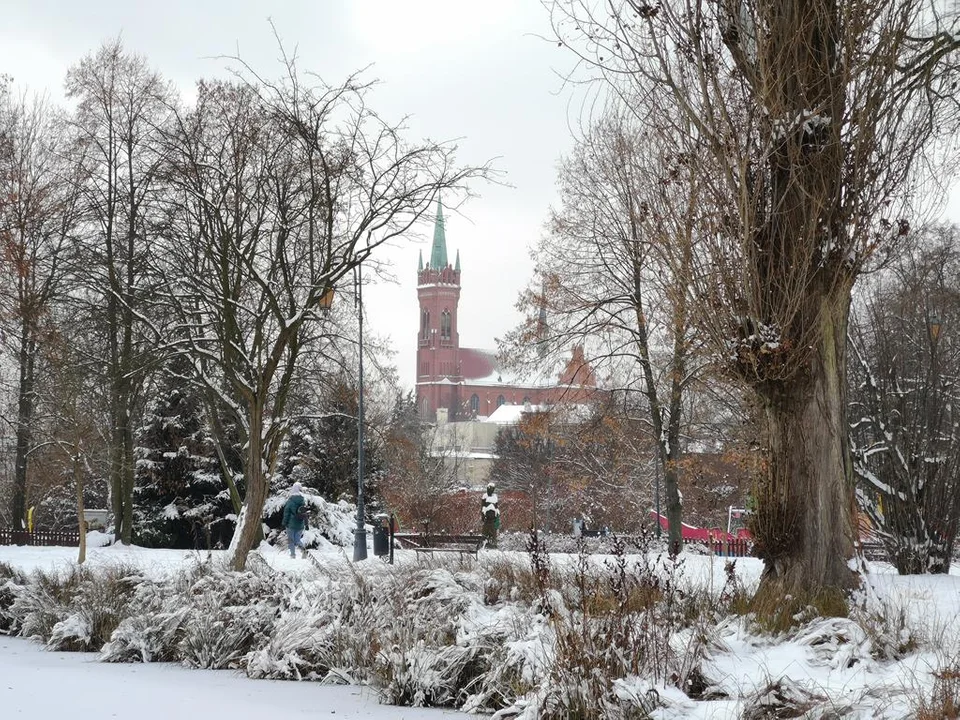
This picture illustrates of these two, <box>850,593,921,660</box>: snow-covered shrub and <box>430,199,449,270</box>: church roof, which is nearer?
<box>850,593,921,660</box>: snow-covered shrub

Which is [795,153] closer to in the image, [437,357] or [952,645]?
[952,645]

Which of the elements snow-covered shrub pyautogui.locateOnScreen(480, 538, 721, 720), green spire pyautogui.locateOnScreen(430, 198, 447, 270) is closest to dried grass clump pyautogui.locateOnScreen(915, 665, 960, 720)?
snow-covered shrub pyautogui.locateOnScreen(480, 538, 721, 720)

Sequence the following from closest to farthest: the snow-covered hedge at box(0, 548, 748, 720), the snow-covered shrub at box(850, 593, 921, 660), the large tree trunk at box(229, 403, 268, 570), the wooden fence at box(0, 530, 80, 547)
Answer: the snow-covered hedge at box(0, 548, 748, 720)
the snow-covered shrub at box(850, 593, 921, 660)
the large tree trunk at box(229, 403, 268, 570)
the wooden fence at box(0, 530, 80, 547)

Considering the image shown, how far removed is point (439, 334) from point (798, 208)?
14544 centimetres

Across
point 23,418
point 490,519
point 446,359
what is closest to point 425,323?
point 446,359

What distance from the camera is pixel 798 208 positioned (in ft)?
30.3

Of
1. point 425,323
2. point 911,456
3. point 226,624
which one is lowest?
point 226,624

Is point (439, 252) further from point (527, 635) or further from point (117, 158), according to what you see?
point (527, 635)

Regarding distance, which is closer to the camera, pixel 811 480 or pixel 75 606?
pixel 811 480

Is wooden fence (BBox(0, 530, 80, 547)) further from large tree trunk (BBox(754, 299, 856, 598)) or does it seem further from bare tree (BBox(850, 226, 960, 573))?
large tree trunk (BBox(754, 299, 856, 598))

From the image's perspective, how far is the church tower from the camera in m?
152

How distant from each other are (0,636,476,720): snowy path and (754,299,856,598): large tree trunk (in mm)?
3643

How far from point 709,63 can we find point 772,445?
3.61 metres

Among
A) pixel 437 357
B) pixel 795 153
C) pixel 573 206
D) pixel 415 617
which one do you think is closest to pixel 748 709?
pixel 415 617
